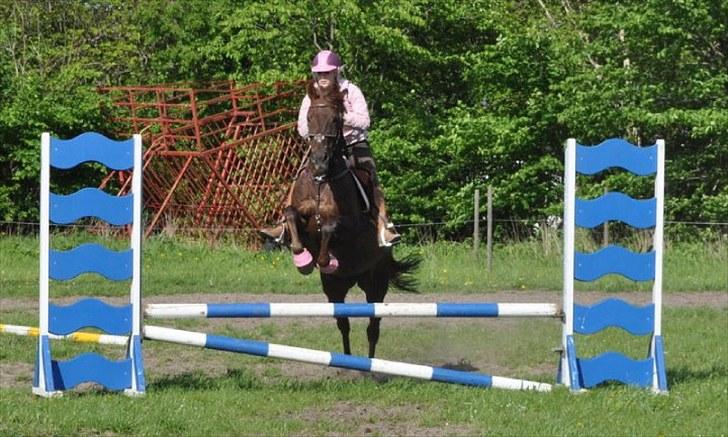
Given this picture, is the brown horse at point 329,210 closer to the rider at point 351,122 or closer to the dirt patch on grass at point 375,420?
the rider at point 351,122

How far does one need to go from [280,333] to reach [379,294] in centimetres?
199

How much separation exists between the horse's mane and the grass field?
7.13 feet

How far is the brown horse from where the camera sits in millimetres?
9297

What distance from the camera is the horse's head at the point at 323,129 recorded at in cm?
923

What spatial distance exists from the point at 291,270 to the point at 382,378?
9299 mm

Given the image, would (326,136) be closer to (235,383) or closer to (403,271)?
(235,383)

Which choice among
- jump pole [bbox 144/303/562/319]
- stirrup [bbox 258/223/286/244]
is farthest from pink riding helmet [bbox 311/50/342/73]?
jump pole [bbox 144/303/562/319]

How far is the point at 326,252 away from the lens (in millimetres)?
9656

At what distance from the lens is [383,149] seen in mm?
24297

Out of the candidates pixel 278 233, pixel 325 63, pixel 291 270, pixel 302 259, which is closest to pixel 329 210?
pixel 302 259

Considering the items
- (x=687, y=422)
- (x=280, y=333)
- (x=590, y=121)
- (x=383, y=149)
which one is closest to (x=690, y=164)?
(x=590, y=121)

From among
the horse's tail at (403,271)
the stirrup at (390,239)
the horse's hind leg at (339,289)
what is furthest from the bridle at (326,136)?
the horse's tail at (403,271)

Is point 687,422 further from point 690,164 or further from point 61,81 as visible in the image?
point 61,81

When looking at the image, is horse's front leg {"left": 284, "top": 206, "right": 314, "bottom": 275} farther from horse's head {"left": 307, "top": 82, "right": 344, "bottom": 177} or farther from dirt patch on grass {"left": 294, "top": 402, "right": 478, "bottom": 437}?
dirt patch on grass {"left": 294, "top": 402, "right": 478, "bottom": 437}
